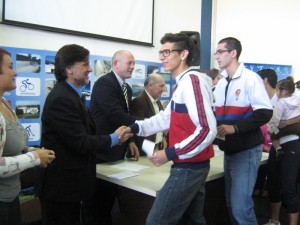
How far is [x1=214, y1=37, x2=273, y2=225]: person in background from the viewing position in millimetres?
2115

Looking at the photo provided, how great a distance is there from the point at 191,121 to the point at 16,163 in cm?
90

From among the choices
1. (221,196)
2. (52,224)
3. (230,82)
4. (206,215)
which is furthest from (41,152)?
(221,196)

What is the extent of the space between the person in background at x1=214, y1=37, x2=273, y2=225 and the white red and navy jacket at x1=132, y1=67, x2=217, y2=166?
17.0 inches

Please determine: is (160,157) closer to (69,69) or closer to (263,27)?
(69,69)

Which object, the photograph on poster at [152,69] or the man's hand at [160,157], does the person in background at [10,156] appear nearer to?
the man's hand at [160,157]

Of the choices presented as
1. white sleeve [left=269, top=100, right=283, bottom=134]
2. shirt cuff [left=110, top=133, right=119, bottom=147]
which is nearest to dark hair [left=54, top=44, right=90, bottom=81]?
shirt cuff [left=110, top=133, right=119, bottom=147]

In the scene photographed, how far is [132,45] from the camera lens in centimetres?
447

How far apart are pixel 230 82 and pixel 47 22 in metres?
2.26

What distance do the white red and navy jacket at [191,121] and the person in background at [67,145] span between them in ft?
1.68

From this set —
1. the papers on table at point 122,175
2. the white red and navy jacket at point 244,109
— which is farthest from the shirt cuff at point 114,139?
the white red and navy jacket at point 244,109

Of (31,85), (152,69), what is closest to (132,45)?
(152,69)

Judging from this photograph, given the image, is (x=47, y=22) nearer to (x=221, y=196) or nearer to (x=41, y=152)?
(x=41, y=152)

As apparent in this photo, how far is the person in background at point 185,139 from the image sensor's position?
163cm

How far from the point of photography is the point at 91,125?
6.72 feet
